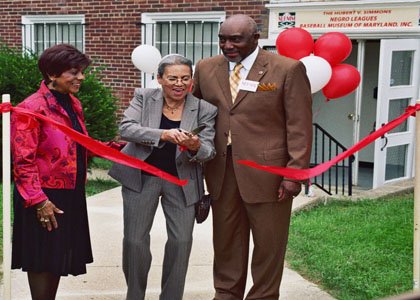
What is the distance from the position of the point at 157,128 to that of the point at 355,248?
116 inches

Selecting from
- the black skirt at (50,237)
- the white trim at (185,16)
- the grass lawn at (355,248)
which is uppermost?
the white trim at (185,16)

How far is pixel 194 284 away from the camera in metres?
5.23

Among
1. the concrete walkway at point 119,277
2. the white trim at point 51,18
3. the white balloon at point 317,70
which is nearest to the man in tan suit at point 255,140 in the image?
the concrete walkway at point 119,277

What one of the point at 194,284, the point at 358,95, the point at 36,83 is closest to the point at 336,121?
the point at 358,95

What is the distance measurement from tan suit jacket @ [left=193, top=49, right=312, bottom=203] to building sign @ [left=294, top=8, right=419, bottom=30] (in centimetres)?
572

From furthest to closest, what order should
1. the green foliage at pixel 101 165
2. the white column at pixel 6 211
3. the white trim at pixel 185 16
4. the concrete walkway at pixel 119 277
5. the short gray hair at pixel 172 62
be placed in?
the green foliage at pixel 101 165 < the white trim at pixel 185 16 < the concrete walkway at pixel 119 277 < the short gray hair at pixel 172 62 < the white column at pixel 6 211

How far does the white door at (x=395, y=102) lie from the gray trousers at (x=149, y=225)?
5655 mm

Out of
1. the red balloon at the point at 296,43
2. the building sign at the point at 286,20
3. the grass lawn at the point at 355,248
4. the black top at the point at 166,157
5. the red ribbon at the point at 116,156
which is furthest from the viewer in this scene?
the building sign at the point at 286,20

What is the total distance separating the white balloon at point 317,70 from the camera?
7.14m

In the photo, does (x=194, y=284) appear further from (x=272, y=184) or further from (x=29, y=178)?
(x=29, y=178)

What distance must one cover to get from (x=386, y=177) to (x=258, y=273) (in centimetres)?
576

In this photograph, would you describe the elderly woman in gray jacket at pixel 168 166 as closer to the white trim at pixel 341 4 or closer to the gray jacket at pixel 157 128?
the gray jacket at pixel 157 128

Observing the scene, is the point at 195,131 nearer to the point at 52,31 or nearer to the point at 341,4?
the point at 341,4

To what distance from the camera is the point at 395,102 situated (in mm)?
9547
